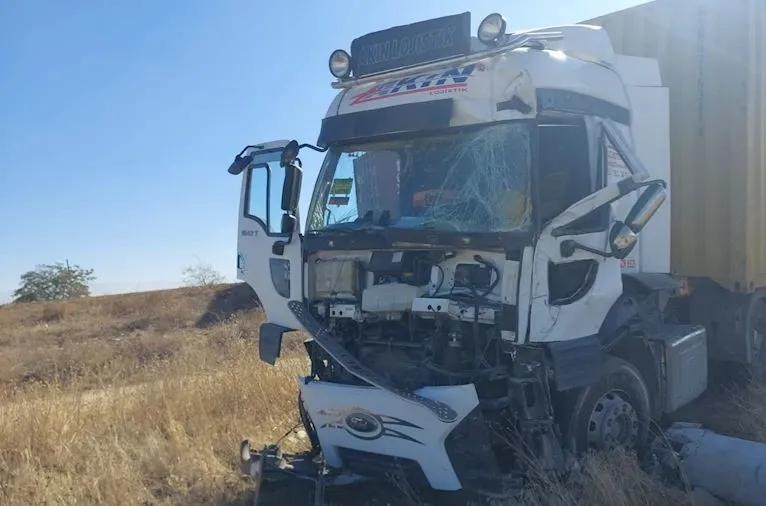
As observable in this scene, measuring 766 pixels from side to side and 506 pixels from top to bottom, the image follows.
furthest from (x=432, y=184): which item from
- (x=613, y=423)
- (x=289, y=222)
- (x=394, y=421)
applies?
(x=613, y=423)

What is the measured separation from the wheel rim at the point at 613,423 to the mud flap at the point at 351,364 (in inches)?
46.4

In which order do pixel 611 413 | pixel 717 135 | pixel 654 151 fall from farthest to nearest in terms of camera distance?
pixel 717 135, pixel 654 151, pixel 611 413

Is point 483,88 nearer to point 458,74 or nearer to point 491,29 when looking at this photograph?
point 458,74

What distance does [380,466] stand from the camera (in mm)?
5051

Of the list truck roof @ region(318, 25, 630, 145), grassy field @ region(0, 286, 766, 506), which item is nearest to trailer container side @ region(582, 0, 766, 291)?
grassy field @ region(0, 286, 766, 506)

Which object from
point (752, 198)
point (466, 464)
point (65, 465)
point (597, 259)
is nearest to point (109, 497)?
point (65, 465)

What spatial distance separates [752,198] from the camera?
22.4ft

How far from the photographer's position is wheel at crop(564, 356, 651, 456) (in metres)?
4.94

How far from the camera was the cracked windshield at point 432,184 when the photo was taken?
474cm

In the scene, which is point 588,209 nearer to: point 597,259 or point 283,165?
point 597,259

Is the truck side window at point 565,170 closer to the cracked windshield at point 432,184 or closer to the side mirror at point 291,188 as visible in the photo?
the cracked windshield at point 432,184

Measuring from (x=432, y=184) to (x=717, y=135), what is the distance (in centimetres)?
338

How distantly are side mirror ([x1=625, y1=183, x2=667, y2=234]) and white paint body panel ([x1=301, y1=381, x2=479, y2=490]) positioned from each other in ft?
4.84

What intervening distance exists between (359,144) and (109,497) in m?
3.22
